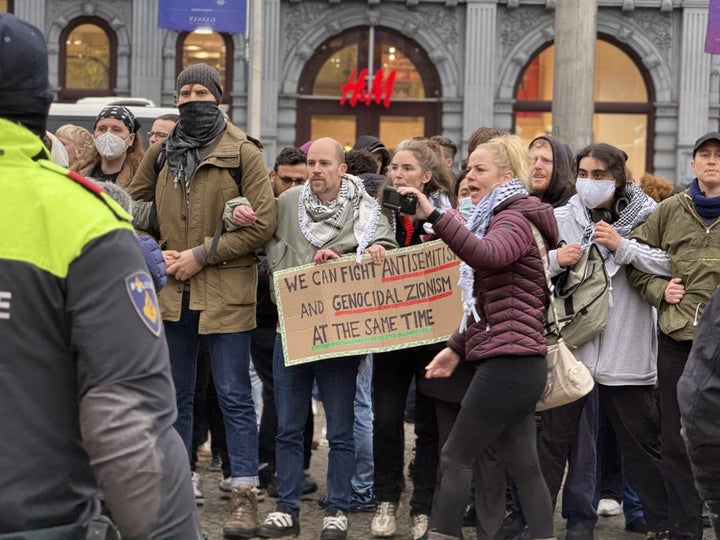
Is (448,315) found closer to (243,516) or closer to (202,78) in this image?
(243,516)

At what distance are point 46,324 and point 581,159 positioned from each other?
14.9ft

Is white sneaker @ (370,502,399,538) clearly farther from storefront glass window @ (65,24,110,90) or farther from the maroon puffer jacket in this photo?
storefront glass window @ (65,24,110,90)

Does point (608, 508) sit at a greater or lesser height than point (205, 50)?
lesser

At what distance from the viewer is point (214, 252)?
609 cm

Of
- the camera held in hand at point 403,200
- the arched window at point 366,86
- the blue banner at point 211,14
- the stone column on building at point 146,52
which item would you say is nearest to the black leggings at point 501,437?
the camera held in hand at point 403,200

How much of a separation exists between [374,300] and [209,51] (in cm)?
1676

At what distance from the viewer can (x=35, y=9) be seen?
856 inches

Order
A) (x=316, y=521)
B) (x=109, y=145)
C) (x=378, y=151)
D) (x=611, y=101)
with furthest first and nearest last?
(x=611, y=101), (x=378, y=151), (x=109, y=145), (x=316, y=521)

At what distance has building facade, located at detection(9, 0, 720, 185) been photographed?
21797 mm

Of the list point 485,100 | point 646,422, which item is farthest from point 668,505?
point 485,100

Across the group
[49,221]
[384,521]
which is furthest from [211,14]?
[49,221]

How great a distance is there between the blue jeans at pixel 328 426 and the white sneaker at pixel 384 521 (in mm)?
172

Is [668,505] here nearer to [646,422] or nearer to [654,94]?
[646,422]

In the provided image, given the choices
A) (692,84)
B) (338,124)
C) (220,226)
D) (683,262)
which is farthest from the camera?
(338,124)
